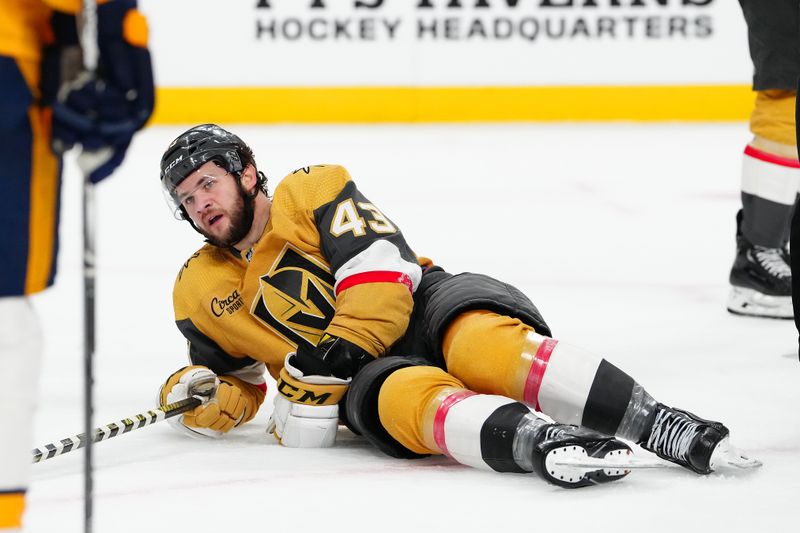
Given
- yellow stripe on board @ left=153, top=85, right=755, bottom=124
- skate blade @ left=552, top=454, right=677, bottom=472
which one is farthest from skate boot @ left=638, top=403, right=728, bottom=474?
yellow stripe on board @ left=153, top=85, right=755, bottom=124

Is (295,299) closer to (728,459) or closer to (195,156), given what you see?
(195,156)

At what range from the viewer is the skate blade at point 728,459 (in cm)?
197

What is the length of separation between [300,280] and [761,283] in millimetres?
1472

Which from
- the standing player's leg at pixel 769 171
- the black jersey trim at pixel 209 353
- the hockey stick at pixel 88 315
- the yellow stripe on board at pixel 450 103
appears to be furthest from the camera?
the yellow stripe on board at pixel 450 103

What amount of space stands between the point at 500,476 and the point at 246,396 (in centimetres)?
54

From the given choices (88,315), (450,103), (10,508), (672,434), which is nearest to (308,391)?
(672,434)

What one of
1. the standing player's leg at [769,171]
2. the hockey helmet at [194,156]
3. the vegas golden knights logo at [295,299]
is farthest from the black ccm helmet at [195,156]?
the standing player's leg at [769,171]

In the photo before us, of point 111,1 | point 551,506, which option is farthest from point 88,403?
point 551,506

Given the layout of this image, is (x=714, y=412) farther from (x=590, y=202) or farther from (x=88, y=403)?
(x=590, y=202)

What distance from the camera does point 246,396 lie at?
2352 millimetres

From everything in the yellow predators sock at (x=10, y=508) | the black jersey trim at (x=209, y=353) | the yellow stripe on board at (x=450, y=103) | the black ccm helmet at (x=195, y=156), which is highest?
the black ccm helmet at (x=195, y=156)

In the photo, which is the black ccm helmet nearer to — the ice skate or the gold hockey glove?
the gold hockey glove

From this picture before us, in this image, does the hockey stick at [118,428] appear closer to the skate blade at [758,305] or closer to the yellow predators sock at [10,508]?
the yellow predators sock at [10,508]

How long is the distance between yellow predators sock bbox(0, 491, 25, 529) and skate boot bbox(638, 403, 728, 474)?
3.18 ft
